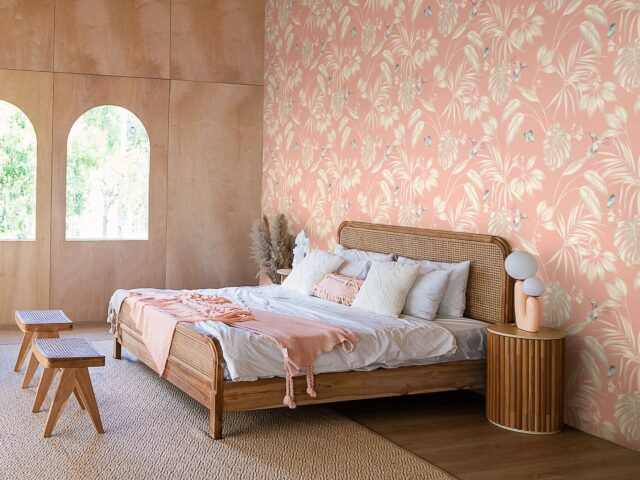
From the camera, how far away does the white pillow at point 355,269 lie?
17.6ft

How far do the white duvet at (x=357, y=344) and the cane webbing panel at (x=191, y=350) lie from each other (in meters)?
0.07

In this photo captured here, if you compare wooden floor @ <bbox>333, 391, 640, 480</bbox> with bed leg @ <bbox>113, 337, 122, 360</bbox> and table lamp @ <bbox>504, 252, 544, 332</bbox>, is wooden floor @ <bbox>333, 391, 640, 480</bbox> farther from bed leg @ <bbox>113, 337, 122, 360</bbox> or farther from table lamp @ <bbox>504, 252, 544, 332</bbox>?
bed leg @ <bbox>113, 337, 122, 360</bbox>

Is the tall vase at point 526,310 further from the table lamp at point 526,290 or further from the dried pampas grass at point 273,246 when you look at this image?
the dried pampas grass at point 273,246

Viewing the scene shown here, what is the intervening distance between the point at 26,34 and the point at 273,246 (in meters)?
2.82

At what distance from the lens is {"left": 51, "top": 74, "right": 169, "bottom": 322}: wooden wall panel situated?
22.7 feet

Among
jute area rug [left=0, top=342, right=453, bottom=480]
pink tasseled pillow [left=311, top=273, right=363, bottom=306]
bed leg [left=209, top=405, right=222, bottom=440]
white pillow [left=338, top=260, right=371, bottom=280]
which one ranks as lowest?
jute area rug [left=0, top=342, right=453, bottom=480]

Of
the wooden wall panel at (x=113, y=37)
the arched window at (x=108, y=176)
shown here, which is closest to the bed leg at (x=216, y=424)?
the arched window at (x=108, y=176)

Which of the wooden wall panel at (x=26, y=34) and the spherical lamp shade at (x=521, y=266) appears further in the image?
the wooden wall panel at (x=26, y=34)

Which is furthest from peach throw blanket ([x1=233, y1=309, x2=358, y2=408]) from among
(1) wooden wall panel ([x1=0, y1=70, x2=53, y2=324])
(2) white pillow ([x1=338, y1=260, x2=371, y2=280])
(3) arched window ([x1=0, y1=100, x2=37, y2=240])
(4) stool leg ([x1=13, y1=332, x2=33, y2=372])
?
(3) arched window ([x1=0, y1=100, x2=37, y2=240])

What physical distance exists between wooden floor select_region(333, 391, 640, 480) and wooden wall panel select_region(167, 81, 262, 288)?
3.30m

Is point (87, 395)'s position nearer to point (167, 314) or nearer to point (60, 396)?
point (60, 396)

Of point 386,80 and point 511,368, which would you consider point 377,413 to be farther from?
point 386,80

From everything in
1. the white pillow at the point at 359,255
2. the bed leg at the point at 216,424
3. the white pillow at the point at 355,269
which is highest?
the white pillow at the point at 359,255

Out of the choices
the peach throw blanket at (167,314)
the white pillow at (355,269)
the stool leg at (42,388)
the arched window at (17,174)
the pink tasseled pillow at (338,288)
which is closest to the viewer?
the stool leg at (42,388)
